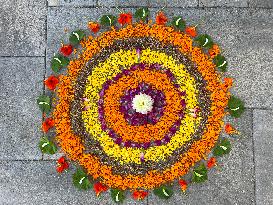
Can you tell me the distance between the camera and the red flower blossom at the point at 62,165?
8.05 metres

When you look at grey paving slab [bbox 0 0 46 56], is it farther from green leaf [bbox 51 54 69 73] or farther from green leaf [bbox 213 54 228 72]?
green leaf [bbox 213 54 228 72]

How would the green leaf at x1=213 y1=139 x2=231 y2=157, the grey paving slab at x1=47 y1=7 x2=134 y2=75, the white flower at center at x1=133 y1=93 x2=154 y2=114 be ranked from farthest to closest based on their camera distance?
the grey paving slab at x1=47 y1=7 x2=134 y2=75
the green leaf at x1=213 y1=139 x2=231 y2=157
the white flower at center at x1=133 y1=93 x2=154 y2=114

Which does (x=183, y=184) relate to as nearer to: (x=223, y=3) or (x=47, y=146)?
(x=47, y=146)

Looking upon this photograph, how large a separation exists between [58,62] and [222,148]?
11.9 feet

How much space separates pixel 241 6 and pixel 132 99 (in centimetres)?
292

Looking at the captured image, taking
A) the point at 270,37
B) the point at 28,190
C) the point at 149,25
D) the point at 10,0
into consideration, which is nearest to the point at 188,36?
the point at 149,25

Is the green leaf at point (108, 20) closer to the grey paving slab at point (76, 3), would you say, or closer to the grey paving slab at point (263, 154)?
the grey paving slab at point (76, 3)

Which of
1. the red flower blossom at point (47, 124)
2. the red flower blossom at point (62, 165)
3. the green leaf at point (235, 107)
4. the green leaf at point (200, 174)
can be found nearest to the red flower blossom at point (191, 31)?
the green leaf at point (235, 107)

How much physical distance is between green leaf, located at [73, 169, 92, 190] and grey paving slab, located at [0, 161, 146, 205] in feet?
0.54

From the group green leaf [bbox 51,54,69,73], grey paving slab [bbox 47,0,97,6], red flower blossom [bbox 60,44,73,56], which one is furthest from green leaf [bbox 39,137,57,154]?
grey paving slab [bbox 47,0,97,6]

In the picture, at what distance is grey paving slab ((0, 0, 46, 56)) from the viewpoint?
8.36 meters

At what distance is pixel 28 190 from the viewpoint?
8148 millimetres

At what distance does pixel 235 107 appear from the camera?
26.6 feet

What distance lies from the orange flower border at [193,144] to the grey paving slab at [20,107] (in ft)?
1.59
